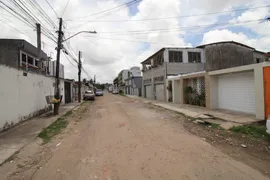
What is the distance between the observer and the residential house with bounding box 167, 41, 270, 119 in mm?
8422

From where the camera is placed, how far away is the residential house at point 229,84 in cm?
842

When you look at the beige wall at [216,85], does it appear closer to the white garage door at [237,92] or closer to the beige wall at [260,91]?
the beige wall at [260,91]

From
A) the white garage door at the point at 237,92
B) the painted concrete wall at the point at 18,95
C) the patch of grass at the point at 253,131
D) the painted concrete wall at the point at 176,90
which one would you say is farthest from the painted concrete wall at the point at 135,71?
the patch of grass at the point at 253,131

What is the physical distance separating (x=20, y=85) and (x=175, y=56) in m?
18.5

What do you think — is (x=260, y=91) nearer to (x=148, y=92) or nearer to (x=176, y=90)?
(x=176, y=90)

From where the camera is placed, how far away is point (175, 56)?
72.9 ft

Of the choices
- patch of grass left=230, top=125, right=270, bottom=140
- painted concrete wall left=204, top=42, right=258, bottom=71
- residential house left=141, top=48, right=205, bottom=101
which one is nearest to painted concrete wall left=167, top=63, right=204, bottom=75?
residential house left=141, top=48, right=205, bottom=101

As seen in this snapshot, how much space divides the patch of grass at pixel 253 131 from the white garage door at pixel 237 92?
10.7 ft

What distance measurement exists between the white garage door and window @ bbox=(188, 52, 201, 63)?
416 inches

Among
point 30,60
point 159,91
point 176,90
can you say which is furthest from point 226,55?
point 30,60

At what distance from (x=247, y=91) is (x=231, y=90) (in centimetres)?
141

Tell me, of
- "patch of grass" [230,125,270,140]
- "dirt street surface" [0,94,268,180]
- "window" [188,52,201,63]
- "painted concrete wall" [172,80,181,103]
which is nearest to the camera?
"dirt street surface" [0,94,268,180]

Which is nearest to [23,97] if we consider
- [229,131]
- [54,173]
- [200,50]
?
[54,173]

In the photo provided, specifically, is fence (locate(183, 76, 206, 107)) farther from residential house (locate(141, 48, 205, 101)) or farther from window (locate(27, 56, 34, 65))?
window (locate(27, 56, 34, 65))
